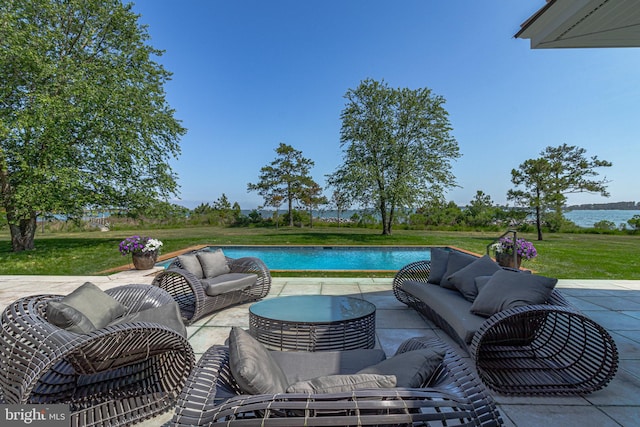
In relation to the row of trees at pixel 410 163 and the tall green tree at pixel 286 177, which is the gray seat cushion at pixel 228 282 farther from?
the tall green tree at pixel 286 177

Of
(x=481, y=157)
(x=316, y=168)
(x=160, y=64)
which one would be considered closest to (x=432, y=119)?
(x=481, y=157)

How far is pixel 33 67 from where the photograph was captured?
891 centimetres

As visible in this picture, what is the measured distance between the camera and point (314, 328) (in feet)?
7.91

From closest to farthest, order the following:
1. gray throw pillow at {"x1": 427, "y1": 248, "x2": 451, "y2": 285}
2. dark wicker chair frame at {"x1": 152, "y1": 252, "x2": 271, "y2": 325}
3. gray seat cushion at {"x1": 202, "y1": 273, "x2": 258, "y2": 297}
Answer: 1. dark wicker chair frame at {"x1": 152, "y1": 252, "x2": 271, "y2": 325}
2. gray seat cushion at {"x1": 202, "y1": 273, "x2": 258, "y2": 297}
3. gray throw pillow at {"x1": 427, "y1": 248, "x2": 451, "y2": 285}

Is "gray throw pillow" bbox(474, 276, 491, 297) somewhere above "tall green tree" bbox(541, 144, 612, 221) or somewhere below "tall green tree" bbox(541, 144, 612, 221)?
below

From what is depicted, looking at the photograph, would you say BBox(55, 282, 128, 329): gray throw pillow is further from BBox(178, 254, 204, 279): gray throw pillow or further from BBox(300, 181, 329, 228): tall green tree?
BBox(300, 181, 329, 228): tall green tree

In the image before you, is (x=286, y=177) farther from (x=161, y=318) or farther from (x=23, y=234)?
(x=161, y=318)

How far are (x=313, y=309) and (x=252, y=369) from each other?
1710mm

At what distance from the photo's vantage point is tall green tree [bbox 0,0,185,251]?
342 inches

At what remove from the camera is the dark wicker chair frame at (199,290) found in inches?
134

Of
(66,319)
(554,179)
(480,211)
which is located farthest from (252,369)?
(480,211)

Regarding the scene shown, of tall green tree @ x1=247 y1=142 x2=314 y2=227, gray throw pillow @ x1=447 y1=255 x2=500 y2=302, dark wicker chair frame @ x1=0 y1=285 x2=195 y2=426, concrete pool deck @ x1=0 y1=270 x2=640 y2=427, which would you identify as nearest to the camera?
dark wicker chair frame @ x1=0 y1=285 x2=195 y2=426

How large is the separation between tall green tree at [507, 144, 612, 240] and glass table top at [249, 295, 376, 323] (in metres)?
13.4

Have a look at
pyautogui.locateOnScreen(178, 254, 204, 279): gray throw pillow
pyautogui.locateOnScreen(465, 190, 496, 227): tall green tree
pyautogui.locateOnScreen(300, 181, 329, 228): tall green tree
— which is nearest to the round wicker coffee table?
pyautogui.locateOnScreen(178, 254, 204, 279): gray throw pillow
